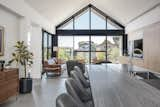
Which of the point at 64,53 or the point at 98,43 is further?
the point at 64,53

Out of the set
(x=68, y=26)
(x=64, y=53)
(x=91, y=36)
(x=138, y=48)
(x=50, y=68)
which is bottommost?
(x=50, y=68)

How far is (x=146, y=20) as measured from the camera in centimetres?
945

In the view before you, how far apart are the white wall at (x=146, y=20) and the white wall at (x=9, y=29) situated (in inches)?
195

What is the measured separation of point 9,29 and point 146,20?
587 cm

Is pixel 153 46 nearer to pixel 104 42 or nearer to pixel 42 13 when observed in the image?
pixel 42 13

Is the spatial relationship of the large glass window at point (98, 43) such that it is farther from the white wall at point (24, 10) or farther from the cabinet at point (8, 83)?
the cabinet at point (8, 83)

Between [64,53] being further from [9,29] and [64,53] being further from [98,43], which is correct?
[9,29]

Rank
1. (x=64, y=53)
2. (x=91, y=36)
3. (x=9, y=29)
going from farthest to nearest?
1. (x=64, y=53)
2. (x=91, y=36)
3. (x=9, y=29)

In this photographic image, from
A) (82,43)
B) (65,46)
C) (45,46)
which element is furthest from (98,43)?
(45,46)

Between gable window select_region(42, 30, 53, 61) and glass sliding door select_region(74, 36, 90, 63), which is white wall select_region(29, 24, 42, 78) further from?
glass sliding door select_region(74, 36, 90, 63)

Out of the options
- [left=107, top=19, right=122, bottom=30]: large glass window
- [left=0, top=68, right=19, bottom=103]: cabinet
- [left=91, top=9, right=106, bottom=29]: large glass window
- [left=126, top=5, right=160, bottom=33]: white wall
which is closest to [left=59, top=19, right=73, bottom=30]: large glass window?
[left=91, top=9, right=106, bottom=29]: large glass window

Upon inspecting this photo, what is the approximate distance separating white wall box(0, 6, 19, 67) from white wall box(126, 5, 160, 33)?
195 inches

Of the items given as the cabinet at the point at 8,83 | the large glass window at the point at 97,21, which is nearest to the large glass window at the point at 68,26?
the large glass window at the point at 97,21

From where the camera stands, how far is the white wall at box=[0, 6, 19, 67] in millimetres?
5730
